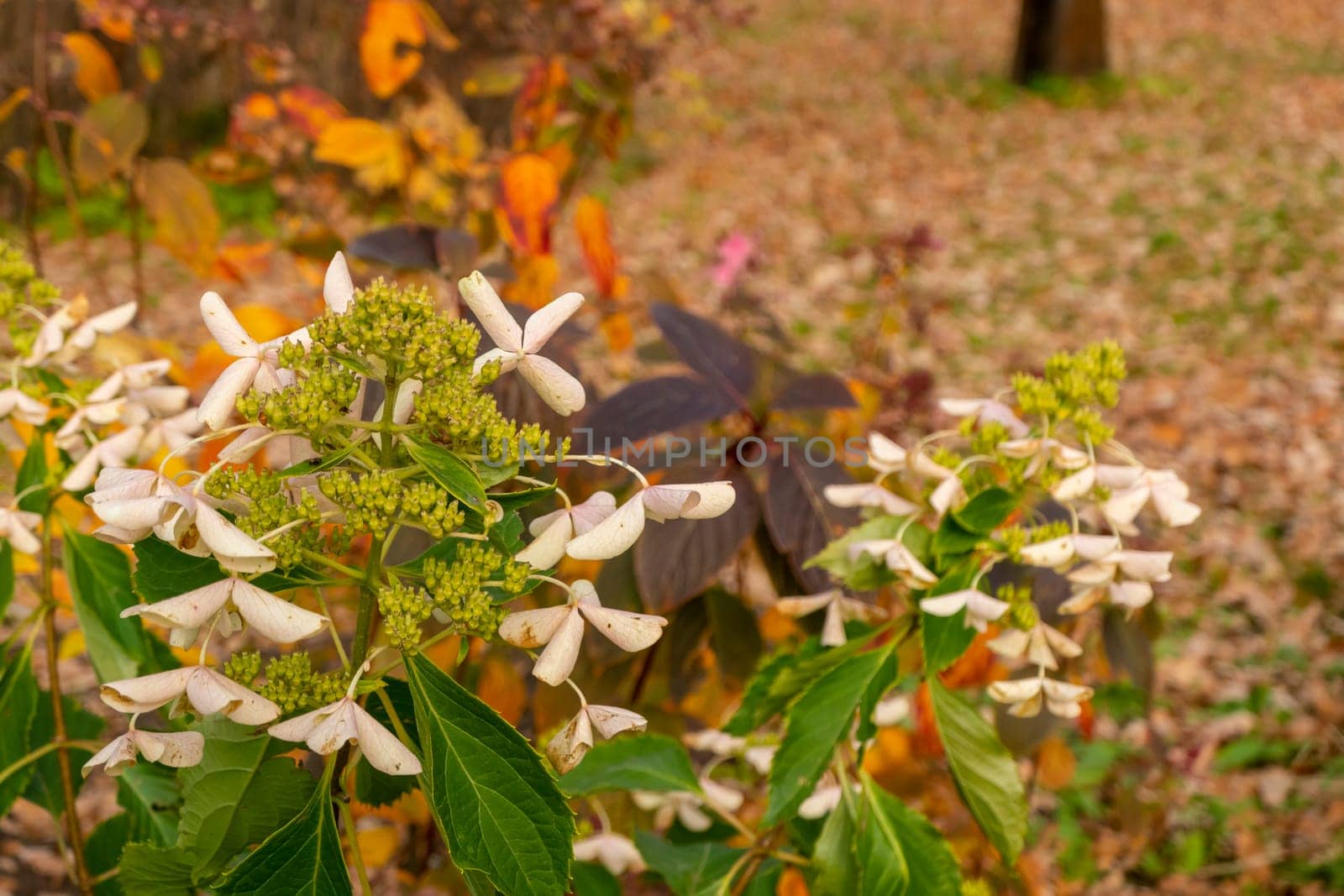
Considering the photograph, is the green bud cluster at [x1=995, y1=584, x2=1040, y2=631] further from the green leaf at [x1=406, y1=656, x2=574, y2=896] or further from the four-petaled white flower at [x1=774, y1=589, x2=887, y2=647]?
the green leaf at [x1=406, y1=656, x2=574, y2=896]

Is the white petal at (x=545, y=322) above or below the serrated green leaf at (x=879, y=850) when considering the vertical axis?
above

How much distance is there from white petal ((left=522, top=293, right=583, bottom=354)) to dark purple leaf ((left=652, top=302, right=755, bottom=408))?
1.57 feet

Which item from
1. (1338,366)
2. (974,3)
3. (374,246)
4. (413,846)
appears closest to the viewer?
(374,246)

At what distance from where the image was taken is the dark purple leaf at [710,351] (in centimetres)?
109

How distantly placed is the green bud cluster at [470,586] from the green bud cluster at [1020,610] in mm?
445

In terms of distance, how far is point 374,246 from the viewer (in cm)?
116

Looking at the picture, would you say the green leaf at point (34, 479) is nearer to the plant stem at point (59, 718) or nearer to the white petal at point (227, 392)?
the plant stem at point (59, 718)

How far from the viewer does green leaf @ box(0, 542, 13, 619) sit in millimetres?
858

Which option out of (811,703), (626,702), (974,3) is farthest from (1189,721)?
(974,3)

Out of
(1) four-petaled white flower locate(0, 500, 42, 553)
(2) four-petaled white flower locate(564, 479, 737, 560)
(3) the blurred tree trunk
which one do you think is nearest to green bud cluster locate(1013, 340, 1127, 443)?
(2) four-petaled white flower locate(564, 479, 737, 560)

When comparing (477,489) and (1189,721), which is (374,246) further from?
(1189,721)

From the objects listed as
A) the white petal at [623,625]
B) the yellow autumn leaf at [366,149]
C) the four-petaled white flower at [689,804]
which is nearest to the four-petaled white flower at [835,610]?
the four-petaled white flower at [689,804]

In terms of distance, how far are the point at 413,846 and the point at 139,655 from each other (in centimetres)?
86

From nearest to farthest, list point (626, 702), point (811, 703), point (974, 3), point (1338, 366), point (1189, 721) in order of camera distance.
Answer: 1. point (811, 703)
2. point (626, 702)
3. point (1189, 721)
4. point (1338, 366)
5. point (974, 3)
